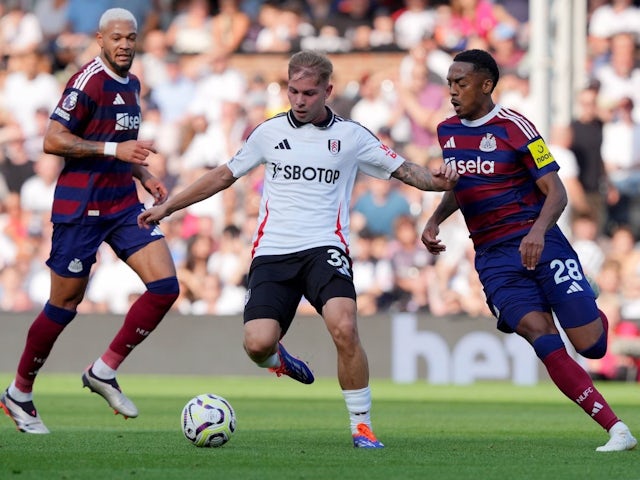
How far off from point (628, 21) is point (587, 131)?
303cm

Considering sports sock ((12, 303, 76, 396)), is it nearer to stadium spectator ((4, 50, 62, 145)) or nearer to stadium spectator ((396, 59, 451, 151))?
stadium spectator ((396, 59, 451, 151))

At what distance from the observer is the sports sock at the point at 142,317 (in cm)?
961

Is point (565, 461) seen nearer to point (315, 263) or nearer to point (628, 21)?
point (315, 263)

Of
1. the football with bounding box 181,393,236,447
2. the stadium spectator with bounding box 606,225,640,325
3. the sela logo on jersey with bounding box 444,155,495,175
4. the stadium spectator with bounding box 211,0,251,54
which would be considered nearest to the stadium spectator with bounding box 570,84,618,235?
the stadium spectator with bounding box 606,225,640,325

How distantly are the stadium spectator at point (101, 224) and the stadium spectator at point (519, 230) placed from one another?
85.4 inches

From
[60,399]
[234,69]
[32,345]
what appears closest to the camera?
[32,345]

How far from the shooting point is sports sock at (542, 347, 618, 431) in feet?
26.3

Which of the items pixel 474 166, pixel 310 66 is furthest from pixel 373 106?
pixel 310 66

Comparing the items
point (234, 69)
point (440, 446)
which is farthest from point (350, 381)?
point (234, 69)

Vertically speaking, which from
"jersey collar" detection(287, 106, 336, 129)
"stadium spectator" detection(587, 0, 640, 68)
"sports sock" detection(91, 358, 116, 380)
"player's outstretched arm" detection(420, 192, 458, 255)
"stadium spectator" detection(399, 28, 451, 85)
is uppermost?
"stadium spectator" detection(587, 0, 640, 68)

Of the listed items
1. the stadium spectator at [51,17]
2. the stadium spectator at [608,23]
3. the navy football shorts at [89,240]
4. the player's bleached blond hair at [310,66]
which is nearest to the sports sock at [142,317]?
the navy football shorts at [89,240]

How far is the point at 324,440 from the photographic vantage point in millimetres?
8789

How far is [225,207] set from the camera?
19.1 metres

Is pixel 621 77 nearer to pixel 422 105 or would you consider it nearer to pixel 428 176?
pixel 422 105
